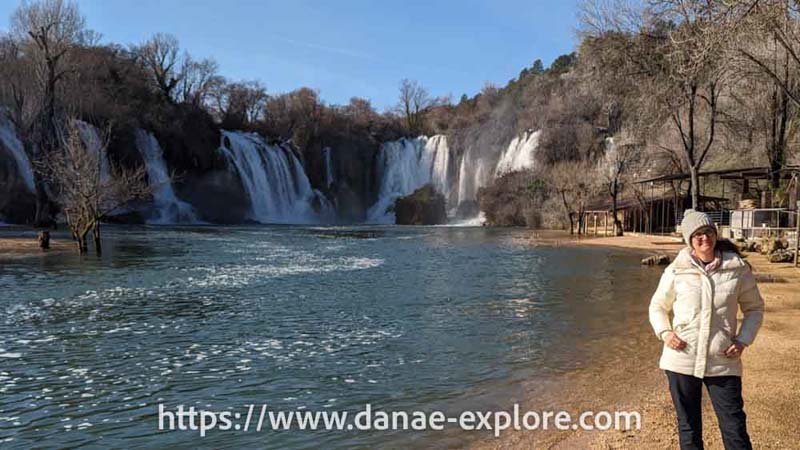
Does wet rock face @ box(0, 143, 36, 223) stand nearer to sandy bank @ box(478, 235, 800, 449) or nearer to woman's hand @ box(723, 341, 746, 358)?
sandy bank @ box(478, 235, 800, 449)

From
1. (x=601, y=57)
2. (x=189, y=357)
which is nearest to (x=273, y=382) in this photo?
(x=189, y=357)

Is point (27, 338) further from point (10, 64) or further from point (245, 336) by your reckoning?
point (10, 64)

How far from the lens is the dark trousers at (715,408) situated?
3.95 m

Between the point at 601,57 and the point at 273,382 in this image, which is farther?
the point at 601,57

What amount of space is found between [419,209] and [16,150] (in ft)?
124

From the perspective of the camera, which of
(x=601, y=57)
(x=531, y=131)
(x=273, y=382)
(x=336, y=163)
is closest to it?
(x=273, y=382)

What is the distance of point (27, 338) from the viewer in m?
9.70

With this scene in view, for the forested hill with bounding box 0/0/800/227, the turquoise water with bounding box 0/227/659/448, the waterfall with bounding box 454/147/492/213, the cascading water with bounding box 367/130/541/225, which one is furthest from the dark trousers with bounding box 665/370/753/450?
the waterfall with bounding box 454/147/492/213

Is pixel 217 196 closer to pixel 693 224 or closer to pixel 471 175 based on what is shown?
pixel 471 175

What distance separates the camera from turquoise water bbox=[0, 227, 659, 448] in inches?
257

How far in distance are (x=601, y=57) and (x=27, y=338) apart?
→ 22.1 metres

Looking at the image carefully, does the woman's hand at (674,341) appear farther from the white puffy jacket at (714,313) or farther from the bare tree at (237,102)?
the bare tree at (237,102)

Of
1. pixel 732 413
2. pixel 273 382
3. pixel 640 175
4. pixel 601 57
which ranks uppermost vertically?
pixel 601 57

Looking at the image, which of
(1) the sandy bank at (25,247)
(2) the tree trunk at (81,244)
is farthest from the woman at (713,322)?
(2) the tree trunk at (81,244)
